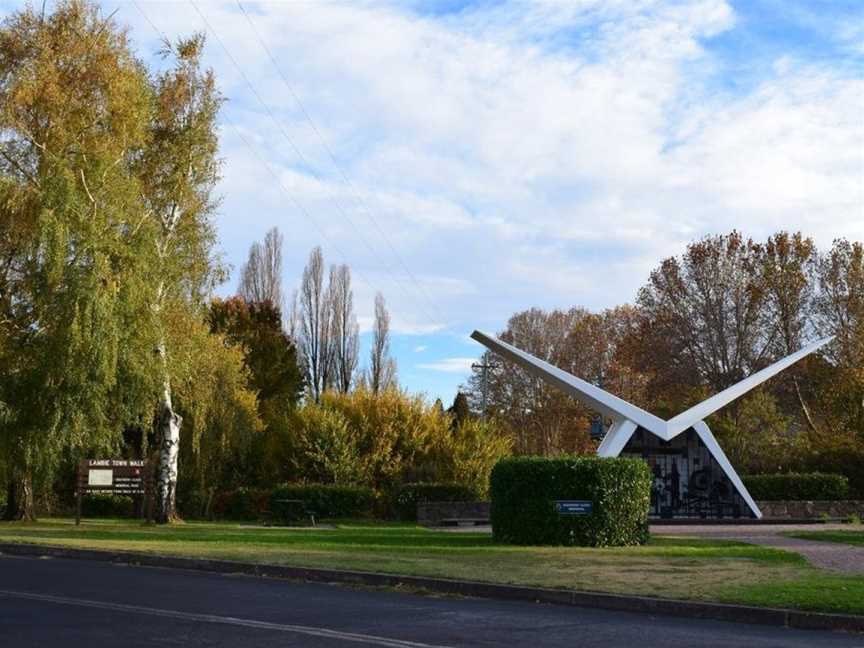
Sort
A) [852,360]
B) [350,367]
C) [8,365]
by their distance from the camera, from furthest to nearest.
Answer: [350,367], [852,360], [8,365]

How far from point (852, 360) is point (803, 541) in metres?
26.5

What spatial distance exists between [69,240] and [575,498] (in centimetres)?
1427

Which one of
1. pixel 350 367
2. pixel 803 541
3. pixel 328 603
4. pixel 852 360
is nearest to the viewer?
pixel 328 603

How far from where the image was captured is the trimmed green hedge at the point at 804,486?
39.0 metres

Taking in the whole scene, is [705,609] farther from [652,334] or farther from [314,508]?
[652,334]

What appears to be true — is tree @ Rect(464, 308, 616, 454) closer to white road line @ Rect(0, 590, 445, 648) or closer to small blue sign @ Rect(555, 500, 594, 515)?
small blue sign @ Rect(555, 500, 594, 515)

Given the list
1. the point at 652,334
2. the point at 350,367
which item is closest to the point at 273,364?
the point at 350,367

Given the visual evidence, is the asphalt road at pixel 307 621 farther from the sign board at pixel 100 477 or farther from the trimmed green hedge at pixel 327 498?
the trimmed green hedge at pixel 327 498

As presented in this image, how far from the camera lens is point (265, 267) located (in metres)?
65.1

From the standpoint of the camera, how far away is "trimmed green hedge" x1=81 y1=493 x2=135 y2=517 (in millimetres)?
40344

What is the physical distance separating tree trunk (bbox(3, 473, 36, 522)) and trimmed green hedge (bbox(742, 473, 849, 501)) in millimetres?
25372

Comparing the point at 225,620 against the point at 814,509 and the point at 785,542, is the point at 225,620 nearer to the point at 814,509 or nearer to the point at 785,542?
the point at 785,542

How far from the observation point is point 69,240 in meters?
26.6

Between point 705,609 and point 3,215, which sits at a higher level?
point 3,215
